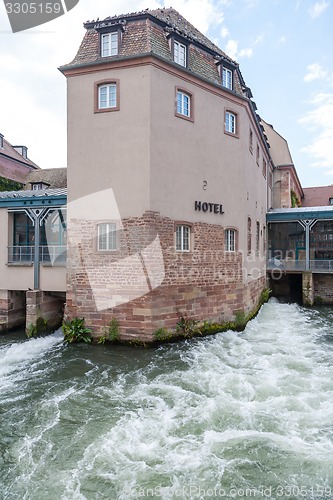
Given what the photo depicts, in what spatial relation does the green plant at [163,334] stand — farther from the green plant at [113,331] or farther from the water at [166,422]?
the green plant at [113,331]

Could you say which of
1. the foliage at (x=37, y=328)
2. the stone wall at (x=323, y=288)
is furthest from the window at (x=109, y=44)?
the stone wall at (x=323, y=288)

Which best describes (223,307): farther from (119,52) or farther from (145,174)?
(119,52)

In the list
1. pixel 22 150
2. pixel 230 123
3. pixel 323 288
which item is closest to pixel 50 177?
pixel 22 150

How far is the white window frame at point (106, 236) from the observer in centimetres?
1129

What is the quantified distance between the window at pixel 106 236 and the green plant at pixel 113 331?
2291mm

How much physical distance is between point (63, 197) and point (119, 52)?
5.11 metres

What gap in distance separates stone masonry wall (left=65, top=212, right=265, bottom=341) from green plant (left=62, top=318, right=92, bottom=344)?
0.66 feet

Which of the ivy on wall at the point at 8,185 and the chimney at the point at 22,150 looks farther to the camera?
the chimney at the point at 22,150

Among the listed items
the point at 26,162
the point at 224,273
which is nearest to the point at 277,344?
the point at 224,273

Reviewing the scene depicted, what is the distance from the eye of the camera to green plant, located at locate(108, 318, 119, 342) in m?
10.8

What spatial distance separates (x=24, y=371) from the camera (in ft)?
29.7

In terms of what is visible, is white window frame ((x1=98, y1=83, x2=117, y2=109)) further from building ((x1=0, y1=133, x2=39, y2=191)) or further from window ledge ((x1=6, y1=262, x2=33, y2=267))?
building ((x1=0, y1=133, x2=39, y2=191))

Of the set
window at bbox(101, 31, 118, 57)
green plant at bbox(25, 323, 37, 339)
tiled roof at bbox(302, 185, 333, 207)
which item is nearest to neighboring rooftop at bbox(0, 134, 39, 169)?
window at bbox(101, 31, 118, 57)

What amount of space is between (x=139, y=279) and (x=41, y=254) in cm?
458
